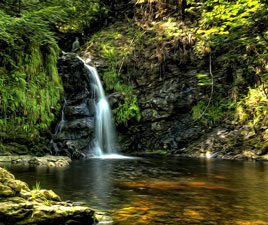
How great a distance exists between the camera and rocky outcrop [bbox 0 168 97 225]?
289cm

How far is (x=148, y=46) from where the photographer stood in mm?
16109

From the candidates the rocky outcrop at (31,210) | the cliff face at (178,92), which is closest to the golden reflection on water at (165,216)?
the rocky outcrop at (31,210)

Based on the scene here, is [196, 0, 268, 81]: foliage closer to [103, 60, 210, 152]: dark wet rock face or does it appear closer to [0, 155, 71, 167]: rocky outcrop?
[103, 60, 210, 152]: dark wet rock face

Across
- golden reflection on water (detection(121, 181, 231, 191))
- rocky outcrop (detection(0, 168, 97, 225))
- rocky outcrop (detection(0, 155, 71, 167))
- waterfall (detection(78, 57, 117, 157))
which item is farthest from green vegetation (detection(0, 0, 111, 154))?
rocky outcrop (detection(0, 168, 97, 225))

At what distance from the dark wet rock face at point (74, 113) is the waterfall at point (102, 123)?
0.40m

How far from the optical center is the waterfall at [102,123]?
1323cm

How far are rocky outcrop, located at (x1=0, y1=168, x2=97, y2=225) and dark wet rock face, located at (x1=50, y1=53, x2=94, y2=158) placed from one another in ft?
26.9

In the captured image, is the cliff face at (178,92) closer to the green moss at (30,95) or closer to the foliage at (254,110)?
the foliage at (254,110)

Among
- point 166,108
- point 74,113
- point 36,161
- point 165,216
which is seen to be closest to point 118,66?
point 166,108

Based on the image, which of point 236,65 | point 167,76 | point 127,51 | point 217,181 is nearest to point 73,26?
point 127,51

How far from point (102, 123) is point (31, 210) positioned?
35.1 ft

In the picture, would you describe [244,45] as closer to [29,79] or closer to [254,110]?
[254,110]

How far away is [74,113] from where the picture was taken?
12.6 metres

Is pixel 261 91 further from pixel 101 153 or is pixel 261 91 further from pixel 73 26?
pixel 73 26
